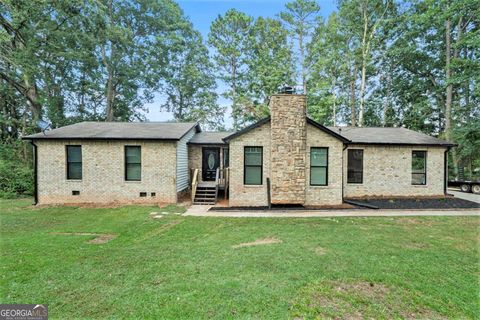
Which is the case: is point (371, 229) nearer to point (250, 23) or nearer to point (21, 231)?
Result: point (21, 231)

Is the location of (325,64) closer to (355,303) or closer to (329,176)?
(329,176)

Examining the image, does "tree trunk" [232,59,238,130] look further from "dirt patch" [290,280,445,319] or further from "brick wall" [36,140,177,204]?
"dirt patch" [290,280,445,319]

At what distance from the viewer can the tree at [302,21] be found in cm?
2070

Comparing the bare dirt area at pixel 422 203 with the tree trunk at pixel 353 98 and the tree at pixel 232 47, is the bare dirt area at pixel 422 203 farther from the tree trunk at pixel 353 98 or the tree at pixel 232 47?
the tree at pixel 232 47

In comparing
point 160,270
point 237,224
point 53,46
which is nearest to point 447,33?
point 237,224

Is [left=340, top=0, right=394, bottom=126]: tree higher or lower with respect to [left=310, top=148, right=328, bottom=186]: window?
higher

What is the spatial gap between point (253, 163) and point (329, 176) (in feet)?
11.3

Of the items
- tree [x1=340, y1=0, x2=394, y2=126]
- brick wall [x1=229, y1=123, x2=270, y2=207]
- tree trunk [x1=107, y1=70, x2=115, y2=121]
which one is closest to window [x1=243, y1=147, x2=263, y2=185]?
brick wall [x1=229, y1=123, x2=270, y2=207]

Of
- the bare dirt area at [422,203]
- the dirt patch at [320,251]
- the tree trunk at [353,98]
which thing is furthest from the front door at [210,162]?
the tree trunk at [353,98]

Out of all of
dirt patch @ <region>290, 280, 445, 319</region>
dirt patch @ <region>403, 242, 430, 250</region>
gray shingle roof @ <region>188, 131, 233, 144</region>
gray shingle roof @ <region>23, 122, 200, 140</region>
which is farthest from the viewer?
gray shingle roof @ <region>188, 131, 233, 144</region>

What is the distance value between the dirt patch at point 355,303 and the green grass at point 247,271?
0.01 m

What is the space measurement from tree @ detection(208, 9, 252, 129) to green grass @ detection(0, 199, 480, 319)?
18.7 m

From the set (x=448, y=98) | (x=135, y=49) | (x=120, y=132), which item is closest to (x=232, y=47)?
(x=135, y=49)

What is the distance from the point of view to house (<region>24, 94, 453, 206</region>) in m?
9.56
